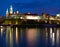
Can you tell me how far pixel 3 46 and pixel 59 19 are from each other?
372 ft

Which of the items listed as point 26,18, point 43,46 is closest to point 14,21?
point 26,18

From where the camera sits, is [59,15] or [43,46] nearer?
[43,46]

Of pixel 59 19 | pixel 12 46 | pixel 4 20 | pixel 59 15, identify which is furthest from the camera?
pixel 59 15

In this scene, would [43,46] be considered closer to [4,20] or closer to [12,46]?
[12,46]

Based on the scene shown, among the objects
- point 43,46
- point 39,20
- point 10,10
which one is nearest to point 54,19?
point 39,20

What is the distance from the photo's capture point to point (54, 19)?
5256 inches

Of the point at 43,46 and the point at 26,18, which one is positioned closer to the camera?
the point at 43,46

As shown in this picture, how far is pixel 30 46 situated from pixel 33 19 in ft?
350

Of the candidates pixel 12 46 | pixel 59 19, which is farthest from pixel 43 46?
pixel 59 19

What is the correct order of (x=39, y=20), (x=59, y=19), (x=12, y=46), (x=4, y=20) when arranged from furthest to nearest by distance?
(x=59, y=19), (x=39, y=20), (x=4, y=20), (x=12, y=46)

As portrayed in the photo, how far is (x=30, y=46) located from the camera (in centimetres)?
2094

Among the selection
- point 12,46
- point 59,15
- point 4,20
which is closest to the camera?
point 12,46

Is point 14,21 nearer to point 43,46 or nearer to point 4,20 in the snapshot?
point 4,20

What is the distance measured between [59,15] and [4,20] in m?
43.9
